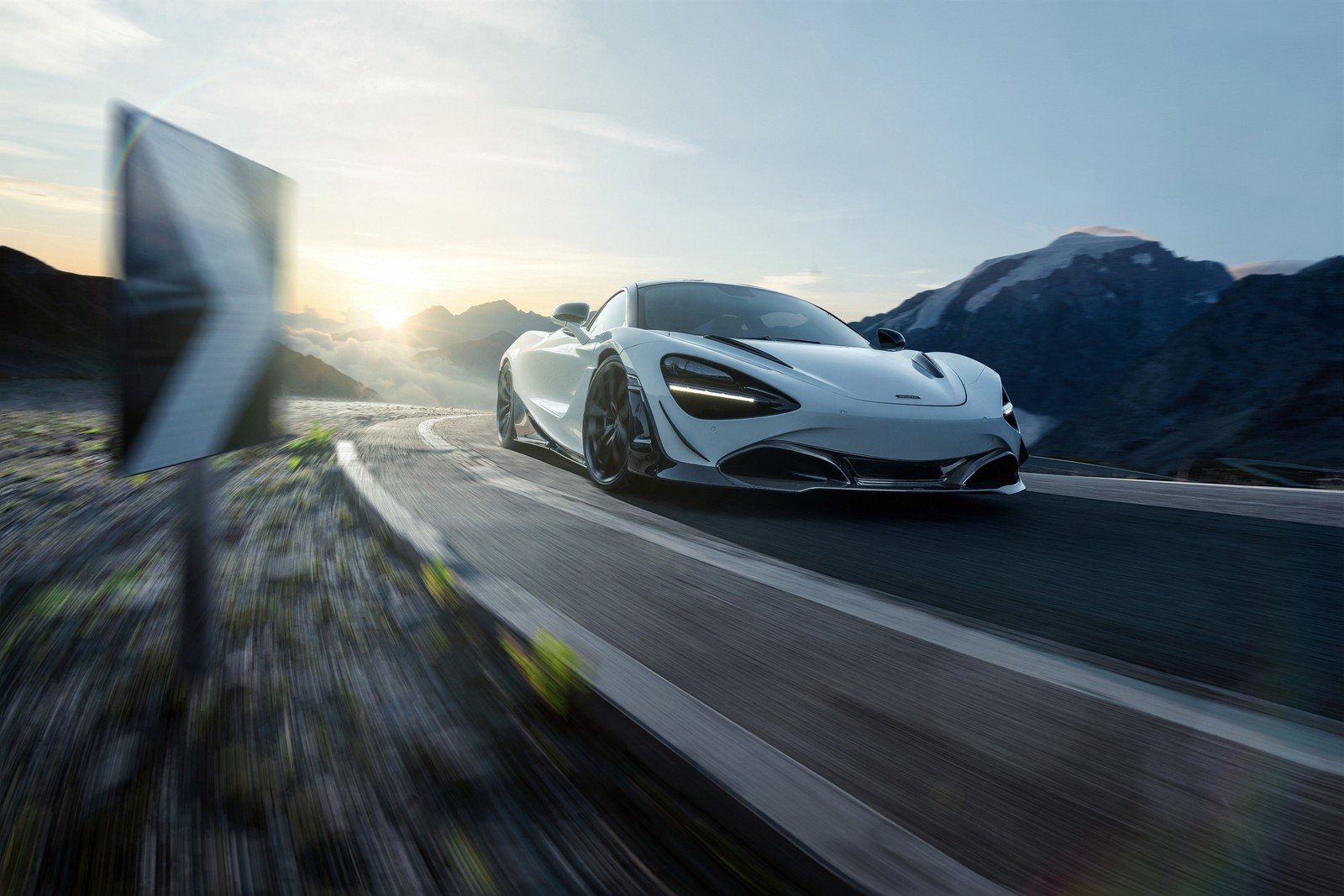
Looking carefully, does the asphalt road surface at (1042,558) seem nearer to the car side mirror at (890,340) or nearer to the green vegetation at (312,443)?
the car side mirror at (890,340)

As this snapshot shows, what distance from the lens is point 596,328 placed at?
5.65 metres

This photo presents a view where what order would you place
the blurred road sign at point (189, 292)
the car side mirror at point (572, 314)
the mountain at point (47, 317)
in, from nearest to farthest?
the blurred road sign at point (189, 292), the car side mirror at point (572, 314), the mountain at point (47, 317)

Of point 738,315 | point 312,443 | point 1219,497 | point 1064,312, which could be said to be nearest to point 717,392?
point 738,315

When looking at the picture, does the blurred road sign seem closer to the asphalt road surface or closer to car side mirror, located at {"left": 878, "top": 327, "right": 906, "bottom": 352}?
the asphalt road surface

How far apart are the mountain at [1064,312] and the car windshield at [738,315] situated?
15833cm

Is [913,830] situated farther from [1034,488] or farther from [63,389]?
[63,389]

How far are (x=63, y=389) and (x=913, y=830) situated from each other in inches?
599

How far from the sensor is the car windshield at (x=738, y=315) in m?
5.20

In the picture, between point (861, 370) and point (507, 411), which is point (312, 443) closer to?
point (507, 411)

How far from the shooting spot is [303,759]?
1.51 m

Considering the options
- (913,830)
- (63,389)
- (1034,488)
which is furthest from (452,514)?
(63,389)

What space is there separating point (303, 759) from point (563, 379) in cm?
438

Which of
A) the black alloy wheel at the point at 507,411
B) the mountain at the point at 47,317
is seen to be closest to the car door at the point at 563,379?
the black alloy wheel at the point at 507,411

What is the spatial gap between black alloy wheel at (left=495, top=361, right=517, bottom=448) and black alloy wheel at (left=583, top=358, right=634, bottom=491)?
2163 millimetres
